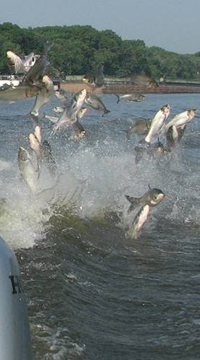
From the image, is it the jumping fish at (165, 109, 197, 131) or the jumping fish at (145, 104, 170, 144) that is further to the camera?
the jumping fish at (165, 109, 197, 131)

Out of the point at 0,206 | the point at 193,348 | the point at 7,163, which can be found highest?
the point at 7,163

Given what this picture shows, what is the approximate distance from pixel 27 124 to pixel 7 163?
1376cm

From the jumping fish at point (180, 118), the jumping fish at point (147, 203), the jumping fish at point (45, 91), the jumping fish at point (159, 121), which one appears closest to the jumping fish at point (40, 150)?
the jumping fish at point (45, 91)

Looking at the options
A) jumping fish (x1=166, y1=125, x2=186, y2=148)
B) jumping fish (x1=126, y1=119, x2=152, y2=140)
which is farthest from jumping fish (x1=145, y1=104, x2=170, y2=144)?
jumping fish (x1=126, y1=119, x2=152, y2=140)

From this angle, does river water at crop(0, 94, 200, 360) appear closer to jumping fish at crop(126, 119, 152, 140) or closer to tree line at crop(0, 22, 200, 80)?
jumping fish at crop(126, 119, 152, 140)

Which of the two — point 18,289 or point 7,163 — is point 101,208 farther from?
point 18,289

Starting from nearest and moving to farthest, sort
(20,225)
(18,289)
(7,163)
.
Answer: (18,289) → (20,225) → (7,163)

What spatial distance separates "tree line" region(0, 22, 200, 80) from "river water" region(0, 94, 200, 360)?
45.6 metres

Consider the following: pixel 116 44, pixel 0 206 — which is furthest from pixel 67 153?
pixel 116 44

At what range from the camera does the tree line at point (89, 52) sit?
268ft

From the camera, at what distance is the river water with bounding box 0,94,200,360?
675 centimetres

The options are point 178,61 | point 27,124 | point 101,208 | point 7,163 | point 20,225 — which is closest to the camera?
point 20,225

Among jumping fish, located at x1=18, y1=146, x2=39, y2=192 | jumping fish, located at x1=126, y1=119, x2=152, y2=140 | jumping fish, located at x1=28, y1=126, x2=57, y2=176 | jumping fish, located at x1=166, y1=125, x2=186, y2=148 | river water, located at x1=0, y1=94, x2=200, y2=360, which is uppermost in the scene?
jumping fish, located at x1=126, y1=119, x2=152, y2=140

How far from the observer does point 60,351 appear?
6098 mm
